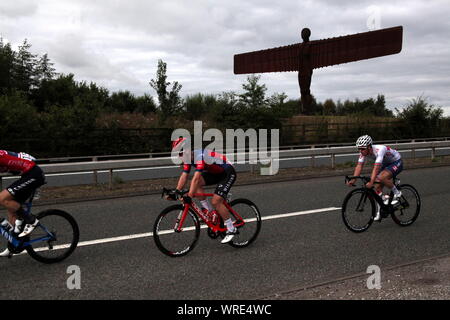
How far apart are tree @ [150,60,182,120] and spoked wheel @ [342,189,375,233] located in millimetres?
23662

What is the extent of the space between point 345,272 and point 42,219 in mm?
4032

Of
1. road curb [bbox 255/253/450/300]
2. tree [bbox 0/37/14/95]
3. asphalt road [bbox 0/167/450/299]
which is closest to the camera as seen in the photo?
road curb [bbox 255/253/450/300]

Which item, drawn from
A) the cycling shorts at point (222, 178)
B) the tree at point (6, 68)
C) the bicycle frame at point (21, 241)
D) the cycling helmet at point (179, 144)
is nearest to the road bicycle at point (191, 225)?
the cycling shorts at point (222, 178)

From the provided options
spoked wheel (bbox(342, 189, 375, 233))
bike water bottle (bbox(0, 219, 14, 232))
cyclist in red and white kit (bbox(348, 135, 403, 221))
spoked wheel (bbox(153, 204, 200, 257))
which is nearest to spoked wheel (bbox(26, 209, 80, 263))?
bike water bottle (bbox(0, 219, 14, 232))

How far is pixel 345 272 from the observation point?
5.41 meters

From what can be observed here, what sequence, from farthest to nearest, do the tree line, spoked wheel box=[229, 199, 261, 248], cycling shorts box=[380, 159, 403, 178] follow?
1. the tree line
2. cycling shorts box=[380, 159, 403, 178]
3. spoked wheel box=[229, 199, 261, 248]

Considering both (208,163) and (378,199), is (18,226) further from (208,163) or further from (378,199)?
(378,199)

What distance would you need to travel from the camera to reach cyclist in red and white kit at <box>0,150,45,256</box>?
5.75m

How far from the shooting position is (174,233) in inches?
244

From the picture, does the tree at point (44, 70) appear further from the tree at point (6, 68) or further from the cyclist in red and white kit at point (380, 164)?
the cyclist in red and white kit at point (380, 164)

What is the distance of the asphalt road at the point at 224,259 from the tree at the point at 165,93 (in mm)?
21629

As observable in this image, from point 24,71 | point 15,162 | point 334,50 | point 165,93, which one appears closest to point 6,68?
point 24,71

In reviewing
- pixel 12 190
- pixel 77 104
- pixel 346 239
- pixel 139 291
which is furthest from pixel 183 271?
pixel 77 104

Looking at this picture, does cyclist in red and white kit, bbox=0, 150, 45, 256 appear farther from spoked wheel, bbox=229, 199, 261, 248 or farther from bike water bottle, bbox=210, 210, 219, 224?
spoked wheel, bbox=229, 199, 261, 248
